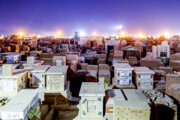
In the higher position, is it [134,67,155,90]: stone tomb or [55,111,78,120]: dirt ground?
[134,67,155,90]: stone tomb

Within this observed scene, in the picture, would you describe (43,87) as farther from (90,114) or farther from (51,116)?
(90,114)

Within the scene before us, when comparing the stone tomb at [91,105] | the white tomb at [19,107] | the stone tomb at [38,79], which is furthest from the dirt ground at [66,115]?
the white tomb at [19,107]

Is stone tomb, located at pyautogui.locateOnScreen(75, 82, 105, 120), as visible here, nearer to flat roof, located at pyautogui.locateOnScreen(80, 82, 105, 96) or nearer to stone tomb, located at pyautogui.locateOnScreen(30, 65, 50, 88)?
flat roof, located at pyautogui.locateOnScreen(80, 82, 105, 96)

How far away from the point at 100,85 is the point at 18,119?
3048mm

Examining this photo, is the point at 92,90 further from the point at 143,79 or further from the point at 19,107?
the point at 143,79

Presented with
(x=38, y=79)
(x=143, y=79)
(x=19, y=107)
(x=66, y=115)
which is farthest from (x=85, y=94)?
(x=143, y=79)

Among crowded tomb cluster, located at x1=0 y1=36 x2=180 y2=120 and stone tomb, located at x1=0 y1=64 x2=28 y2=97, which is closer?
crowded tomb cluster, located at x1=0 y1=36 x2=180 y2=120

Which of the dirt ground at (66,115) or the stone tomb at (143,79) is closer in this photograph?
the dirt ground at (66,115)

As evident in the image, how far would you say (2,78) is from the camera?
7383 mm

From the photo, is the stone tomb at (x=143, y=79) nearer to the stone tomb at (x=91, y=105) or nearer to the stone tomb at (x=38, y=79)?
the stone tomb at (x=91, y=105)

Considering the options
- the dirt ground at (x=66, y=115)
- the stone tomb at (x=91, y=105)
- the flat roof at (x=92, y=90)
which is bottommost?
the dirt ground at (x=66, y=115)

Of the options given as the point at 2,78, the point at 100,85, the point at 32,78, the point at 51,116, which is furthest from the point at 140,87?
the point at 2,78

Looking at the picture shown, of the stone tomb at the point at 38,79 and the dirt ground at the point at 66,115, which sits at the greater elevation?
the stone tomb at the point at 38,79

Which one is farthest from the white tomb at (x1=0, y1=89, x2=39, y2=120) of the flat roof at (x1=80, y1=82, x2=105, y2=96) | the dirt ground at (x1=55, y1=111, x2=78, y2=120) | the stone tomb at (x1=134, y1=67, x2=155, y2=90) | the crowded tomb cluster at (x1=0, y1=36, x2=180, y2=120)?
the stone tomb at (x1=134, y1=67, x2=155, y2=90)
